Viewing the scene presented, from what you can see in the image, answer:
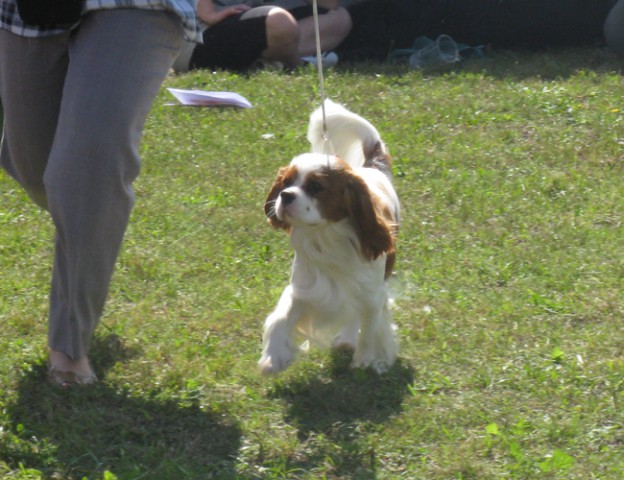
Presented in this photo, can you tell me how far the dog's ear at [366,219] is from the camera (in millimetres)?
3998

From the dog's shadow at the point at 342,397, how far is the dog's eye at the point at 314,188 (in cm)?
67

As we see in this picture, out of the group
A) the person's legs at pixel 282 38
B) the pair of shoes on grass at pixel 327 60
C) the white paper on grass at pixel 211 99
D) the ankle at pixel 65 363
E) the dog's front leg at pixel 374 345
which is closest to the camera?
the ankle at pixel 65 363

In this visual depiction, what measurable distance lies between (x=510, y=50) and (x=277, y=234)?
430 centimetres

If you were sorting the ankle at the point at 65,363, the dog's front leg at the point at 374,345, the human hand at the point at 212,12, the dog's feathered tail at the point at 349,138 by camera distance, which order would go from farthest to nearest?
the human hand at the point at 212,12 < the dog's feathered tail at the point at 349,138 < the dog's front leg at the point at 374,345 < the ankle at the point at 65,363

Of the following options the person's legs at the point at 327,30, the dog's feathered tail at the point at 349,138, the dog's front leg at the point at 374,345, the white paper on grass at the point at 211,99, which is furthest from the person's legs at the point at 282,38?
the dog's front leg at the point at 374,345

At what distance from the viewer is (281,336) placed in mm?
4129

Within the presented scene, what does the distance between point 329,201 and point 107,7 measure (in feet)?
3.24

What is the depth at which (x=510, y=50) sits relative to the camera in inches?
363

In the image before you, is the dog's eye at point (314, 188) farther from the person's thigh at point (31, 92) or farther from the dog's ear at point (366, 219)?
the person's thigh at point (31, 92)

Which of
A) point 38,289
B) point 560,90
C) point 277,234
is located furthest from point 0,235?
point 560,90

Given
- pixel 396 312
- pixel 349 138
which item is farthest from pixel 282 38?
pixel 396 312

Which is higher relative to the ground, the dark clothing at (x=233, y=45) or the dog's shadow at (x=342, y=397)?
the dog's shadow at (x=342, y=397)

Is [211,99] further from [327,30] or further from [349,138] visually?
[349,138]

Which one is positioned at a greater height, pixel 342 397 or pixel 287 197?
pixel 287 197
